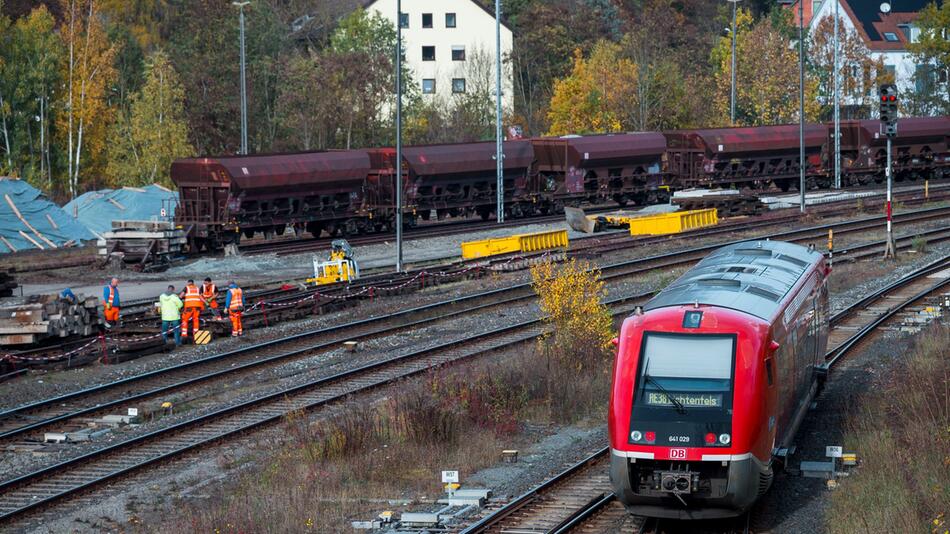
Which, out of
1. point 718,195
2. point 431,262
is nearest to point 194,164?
point 431,262

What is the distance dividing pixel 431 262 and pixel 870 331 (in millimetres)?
16550

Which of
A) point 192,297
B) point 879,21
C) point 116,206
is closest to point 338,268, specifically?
point 192,297

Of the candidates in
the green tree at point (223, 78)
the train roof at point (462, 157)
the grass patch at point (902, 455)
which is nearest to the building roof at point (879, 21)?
the green tree at point (223, 78)

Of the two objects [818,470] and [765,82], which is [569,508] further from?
[765,82]

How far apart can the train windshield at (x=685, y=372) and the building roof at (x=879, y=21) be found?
288 feet

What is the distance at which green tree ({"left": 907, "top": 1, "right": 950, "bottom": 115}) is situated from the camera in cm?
7638

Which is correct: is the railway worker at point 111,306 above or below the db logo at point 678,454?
above

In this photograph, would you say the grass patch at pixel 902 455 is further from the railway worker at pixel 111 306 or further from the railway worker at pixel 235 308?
the railway worker at pixel 111 306

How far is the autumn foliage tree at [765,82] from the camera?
73500 millimetres

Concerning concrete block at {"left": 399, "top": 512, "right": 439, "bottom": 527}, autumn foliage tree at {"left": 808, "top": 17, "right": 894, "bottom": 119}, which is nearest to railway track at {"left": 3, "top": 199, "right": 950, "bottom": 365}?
concrete block at {"left": 399, "top": 512, "right": 439, "bottom": 527}

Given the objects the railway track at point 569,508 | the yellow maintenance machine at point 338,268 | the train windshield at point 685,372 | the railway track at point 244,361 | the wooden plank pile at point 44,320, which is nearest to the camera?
the train windshield at point 685,372

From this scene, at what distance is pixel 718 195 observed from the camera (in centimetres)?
4756

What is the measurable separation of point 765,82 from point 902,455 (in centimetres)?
6269

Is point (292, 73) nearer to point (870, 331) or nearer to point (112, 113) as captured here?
point (112, 113)
